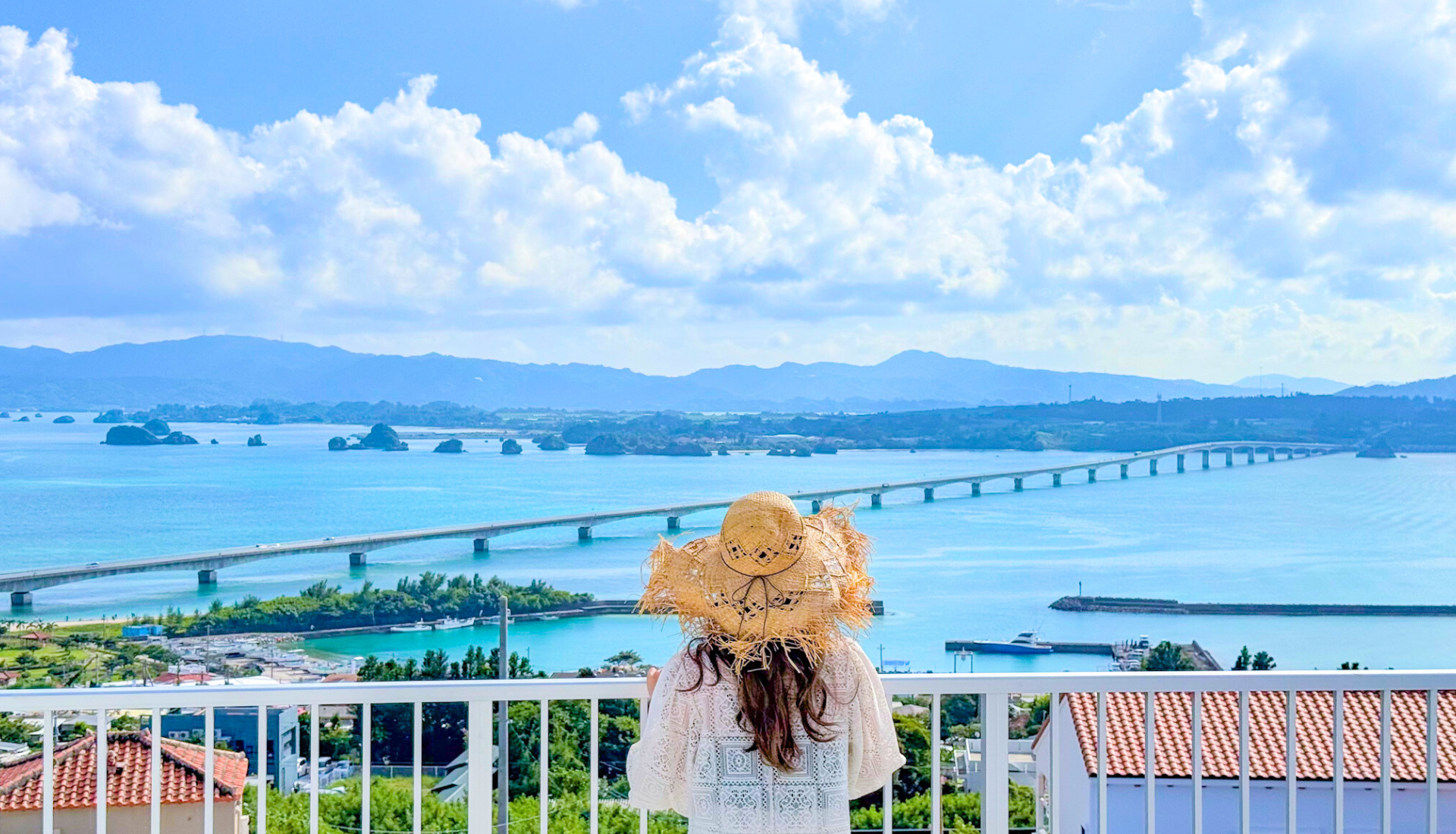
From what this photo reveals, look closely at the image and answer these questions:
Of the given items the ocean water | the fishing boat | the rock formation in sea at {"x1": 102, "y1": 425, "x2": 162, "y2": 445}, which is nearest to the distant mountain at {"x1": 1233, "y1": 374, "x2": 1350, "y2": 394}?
the ocean water

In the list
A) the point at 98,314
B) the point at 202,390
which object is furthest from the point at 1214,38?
the point at 98,314

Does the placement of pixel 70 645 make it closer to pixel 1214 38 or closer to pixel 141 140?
pixel 141 140

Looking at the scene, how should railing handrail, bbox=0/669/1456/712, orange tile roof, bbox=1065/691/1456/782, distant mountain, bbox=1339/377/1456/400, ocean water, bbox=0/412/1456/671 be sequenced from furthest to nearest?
distant mountain, bbox=1339/377/1456/400
ocean water, bbox=0/412/1456/671
orange tile roof, bbox=1065/691/1456/782
railing handrail, bbox=0/669/1456/712

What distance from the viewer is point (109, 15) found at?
42.2 m

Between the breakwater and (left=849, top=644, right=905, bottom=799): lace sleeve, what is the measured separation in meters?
30.6

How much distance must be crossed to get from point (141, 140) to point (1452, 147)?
143 ft

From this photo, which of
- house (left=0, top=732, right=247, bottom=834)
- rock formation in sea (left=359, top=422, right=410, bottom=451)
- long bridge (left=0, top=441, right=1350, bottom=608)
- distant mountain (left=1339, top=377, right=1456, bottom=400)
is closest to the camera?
house (left=0, top=732, right=247, bottom=834)

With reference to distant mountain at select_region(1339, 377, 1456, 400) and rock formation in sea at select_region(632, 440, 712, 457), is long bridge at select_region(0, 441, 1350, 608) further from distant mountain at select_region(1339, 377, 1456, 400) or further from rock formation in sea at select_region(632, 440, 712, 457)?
rock formation in sea at select_region(632, 440, 712, 457)

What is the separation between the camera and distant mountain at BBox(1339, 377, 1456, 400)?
123 feet

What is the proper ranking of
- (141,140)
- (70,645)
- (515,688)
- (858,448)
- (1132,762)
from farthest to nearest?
1. (858,448)
2. (141,140)
3. (70,645)
4. (1132,762)
5. (515,688)

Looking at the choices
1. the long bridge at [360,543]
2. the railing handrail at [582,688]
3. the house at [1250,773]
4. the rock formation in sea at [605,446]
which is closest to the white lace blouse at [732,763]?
the railing handrail at [582,688]

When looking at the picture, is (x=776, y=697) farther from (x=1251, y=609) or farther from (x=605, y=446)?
(x=605, y=446)

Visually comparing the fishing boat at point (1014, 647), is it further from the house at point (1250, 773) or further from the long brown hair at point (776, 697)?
the long brown hair at point (776, 697)

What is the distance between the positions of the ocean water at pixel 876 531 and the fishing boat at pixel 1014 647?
0.93ft
